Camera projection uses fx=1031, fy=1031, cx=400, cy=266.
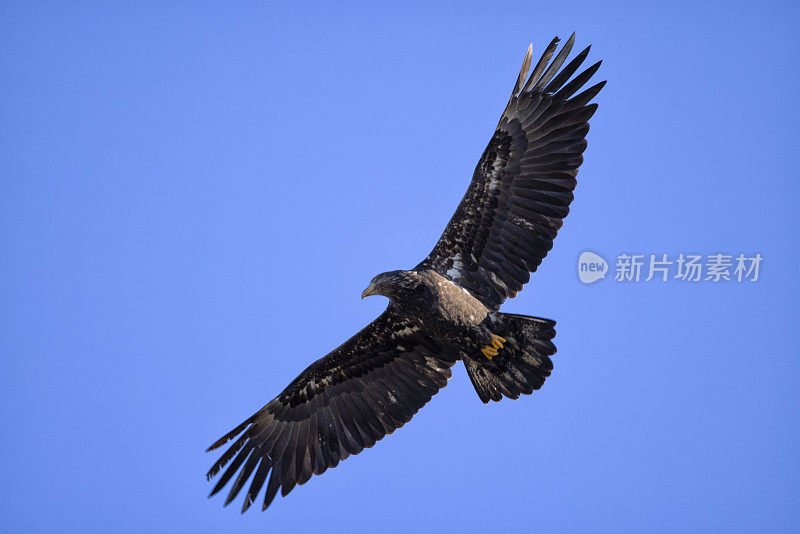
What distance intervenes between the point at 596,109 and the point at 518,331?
8.64 ft

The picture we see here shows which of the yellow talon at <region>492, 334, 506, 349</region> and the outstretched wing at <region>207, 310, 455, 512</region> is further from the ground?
the outstretched wing at <region>207, 310, 455, 512</region>

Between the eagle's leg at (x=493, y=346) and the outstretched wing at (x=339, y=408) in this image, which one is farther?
the outstretched wing at (x=339, y=408)

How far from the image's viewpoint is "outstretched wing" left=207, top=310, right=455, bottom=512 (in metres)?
12.1

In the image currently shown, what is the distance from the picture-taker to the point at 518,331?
36.9ft

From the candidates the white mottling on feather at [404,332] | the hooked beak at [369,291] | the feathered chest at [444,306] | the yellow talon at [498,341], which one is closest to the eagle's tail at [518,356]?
the yellow talon at [498,341]

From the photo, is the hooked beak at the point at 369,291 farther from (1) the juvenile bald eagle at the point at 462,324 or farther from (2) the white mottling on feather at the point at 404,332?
(2) the white mottling on feather at the point at 404,332

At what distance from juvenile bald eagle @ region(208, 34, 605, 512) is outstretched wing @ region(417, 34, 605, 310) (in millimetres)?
11

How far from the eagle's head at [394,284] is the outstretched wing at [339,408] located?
0.60 m

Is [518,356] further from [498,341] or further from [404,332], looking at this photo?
[404,332]

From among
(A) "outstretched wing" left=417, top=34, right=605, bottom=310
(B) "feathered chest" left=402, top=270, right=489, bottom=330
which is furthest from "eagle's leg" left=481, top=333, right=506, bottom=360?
(A) "outstretched wing" left=417, top=34, right=605, bottom=310

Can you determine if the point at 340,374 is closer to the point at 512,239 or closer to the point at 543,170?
the point at 512,239

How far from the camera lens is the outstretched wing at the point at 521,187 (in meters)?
11.6

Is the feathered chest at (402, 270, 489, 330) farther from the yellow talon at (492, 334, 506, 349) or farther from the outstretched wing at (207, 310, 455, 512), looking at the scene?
the outstretched wing at (207, 310, 455, 512)

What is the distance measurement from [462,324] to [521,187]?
5.65 ft
